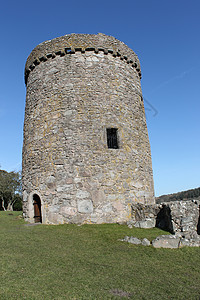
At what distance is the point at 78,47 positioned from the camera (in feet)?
33.9

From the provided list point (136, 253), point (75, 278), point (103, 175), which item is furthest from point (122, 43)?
point (75, 278)

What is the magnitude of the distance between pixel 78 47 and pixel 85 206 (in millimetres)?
7023

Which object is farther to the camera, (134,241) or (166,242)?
(134,241)

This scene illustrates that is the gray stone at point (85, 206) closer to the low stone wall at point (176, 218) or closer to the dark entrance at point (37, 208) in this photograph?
the low stone wall at point (176, 218)

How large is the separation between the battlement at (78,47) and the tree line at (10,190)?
24.5 m

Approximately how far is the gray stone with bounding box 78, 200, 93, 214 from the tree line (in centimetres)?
2631

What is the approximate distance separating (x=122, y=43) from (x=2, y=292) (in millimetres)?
11238

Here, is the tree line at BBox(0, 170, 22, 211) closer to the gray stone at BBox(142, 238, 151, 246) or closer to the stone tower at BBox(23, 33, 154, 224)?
the stone tower at BBox(23, 33, 154, 224)

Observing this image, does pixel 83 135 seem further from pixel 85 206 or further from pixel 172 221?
pixel 172 221

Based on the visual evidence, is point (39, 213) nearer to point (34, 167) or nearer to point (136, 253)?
point (34, 167)

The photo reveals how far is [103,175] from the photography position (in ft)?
29.9

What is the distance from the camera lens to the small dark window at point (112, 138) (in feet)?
32.7

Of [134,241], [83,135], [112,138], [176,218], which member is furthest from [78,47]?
[134,241]

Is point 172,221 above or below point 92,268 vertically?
above
